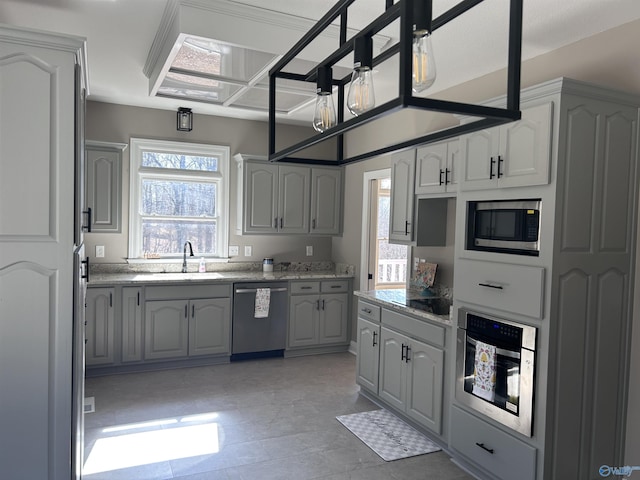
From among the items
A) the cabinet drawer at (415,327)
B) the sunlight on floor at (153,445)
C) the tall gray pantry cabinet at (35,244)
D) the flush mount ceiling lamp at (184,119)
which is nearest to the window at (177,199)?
the flush mount ceiling lamp at (184,119)

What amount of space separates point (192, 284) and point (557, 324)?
3.40m

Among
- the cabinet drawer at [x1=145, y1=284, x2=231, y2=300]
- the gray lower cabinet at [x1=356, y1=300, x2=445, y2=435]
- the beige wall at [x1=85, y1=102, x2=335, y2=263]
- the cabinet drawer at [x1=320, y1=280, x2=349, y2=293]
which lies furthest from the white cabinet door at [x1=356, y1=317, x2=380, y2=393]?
the beige wall at [x1=85, y1=102, x2=335, y2=263]

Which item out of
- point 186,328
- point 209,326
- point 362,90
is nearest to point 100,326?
point 186,328

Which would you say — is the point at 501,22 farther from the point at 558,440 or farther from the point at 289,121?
the point at 289,121

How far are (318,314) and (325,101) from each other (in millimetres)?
4123

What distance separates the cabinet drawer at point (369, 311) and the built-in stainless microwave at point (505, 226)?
3.89 ft

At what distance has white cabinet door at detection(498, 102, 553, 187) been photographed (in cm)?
244

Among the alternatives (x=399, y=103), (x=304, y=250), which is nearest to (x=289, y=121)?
(x=304, y=250)

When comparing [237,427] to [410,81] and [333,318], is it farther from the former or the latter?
[410,81]

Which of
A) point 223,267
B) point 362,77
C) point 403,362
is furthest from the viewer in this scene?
point 223,267

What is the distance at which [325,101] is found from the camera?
1.41m

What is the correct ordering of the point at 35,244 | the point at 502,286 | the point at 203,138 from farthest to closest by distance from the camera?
1. the point at 203,138
2. the point at 502,286
3. the point at 35,244

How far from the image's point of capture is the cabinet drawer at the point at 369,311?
154 inches

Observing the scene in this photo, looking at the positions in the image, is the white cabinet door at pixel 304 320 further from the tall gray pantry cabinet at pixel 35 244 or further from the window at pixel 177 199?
the tall gray pantry cabinet at pixel 35 244
